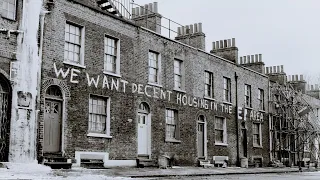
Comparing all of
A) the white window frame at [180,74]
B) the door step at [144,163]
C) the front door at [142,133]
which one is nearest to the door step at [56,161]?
the door step at [144,163]

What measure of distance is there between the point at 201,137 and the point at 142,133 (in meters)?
5.42

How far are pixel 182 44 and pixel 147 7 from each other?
2746 millimetres

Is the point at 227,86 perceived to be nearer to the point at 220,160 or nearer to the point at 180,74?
the point at 220,160

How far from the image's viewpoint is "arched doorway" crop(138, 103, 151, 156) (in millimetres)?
21655

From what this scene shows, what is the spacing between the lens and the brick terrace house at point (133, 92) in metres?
17.9

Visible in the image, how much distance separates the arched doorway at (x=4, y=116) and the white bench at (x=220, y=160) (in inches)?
541

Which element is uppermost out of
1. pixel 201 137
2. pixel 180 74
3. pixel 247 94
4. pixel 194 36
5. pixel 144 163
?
pixel 194 36

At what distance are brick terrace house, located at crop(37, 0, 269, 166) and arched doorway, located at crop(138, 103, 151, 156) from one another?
1.9 inches

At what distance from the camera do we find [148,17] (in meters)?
23.8

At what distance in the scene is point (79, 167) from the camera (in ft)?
58.6

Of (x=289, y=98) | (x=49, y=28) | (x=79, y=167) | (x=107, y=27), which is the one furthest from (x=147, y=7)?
(x=289, y=98)

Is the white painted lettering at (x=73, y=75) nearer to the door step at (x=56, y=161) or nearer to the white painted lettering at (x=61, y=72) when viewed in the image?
the white painted lettering at (x=61, y=72)

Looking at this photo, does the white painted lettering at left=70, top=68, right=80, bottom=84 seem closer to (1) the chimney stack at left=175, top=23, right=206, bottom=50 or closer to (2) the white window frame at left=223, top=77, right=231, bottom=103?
(1) the chimney stack at left=175, top=23, right=206, bottom=50

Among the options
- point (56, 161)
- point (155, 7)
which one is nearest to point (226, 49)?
point (155, 7)
